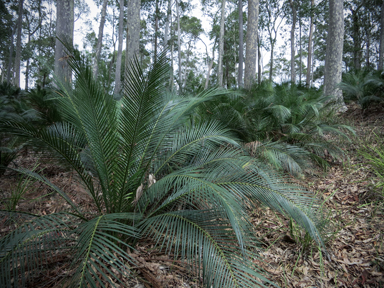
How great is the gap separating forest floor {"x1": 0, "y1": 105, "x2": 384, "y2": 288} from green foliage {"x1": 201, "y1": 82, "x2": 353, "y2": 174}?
0.44 meters

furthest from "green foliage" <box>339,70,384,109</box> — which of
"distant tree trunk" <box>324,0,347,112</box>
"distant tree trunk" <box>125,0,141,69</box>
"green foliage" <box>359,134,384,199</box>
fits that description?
"distant tree trunk" <box>125,0,141,69</box>

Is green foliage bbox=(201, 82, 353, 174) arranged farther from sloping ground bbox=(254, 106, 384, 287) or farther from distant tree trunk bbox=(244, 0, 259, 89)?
distant tree trunk bbox=(244, 0, 259, 89)

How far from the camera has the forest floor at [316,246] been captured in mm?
1814

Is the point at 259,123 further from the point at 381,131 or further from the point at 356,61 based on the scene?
the point at 356,61

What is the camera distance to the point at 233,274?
4.33 feet

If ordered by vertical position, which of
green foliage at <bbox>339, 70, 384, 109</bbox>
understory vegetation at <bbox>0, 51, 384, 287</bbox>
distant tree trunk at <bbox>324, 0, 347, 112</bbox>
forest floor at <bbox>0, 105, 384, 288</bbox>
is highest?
distant tree trunk at <bbox>324, 0, 347, 112</bbox>

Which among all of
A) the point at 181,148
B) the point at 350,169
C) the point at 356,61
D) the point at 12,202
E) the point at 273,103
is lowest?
the point at 12,202

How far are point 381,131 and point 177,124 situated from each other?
3.90 meters

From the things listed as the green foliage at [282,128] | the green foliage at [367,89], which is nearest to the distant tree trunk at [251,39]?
the green foliage at [367,89]

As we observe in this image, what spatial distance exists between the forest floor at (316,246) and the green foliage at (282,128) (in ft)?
1.45

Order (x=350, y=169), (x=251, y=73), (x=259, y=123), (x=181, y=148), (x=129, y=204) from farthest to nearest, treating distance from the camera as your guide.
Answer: (x=251, y=73), (x=259, y=123), (x=350, y=169), (x=181, y=148), (x=129, y=204)

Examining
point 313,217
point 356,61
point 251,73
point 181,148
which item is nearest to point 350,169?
point 313,217

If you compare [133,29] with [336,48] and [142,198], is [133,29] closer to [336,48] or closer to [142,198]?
[142,198]

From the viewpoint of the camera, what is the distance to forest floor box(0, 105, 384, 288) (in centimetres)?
181
